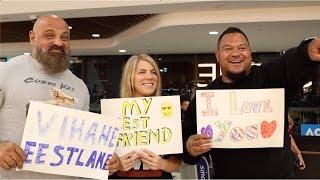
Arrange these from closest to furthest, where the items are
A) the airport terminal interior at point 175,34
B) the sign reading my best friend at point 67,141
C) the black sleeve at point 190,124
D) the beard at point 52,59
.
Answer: the sign reading my best friend at point 67,141, the beard at point 52,59, the black sleeve at point 190,124, the airport terminal interior at point 175,34

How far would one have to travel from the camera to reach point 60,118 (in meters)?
1.95

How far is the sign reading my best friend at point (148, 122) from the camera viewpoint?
2.10m

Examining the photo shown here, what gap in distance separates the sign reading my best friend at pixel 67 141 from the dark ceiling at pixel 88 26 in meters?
6.38

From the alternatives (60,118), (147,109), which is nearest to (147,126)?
(147,109)

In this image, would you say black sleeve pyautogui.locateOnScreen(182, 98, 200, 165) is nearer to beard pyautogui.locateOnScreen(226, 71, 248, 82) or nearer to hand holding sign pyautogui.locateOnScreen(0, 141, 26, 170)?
beard pyautogui.locateOnScreen(226, 71, 248, 82)

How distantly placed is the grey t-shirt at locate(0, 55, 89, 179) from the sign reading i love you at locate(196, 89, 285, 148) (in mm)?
718

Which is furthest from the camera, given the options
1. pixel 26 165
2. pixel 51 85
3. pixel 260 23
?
pixel 260 23

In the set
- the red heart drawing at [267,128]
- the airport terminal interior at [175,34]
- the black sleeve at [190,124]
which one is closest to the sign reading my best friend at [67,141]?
the black sleeve at [190,124]

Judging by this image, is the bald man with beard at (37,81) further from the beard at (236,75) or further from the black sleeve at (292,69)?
the black sleeve at (292,69)

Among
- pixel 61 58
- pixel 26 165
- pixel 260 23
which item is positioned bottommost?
pixel 26 165

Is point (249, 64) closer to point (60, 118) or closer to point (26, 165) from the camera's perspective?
point (60, 118)

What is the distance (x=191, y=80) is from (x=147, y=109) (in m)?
11.5

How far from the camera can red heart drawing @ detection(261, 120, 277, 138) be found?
2141 millimetres

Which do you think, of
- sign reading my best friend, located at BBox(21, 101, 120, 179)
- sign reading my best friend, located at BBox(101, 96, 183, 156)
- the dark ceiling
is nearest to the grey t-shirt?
sign reading my best friend, located at BBox(21, 101, 120, 179)
